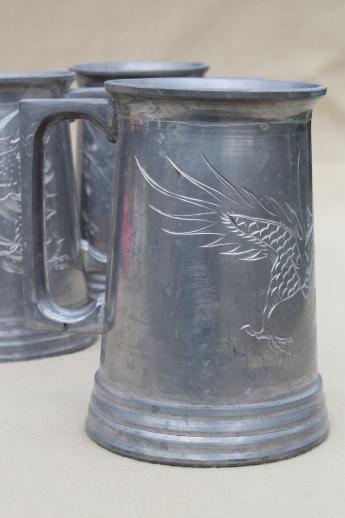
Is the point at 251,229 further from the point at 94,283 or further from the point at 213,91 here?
the point at 94,283

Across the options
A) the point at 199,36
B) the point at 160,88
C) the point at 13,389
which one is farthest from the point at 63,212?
the point at 199,36

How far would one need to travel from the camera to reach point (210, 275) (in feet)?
4.74

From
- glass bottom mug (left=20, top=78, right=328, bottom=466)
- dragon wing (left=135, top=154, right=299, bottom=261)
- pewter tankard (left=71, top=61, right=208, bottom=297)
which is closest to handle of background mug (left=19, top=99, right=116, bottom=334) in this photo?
glass bottom mug (left=20, top=78, right=328, bottom=466)

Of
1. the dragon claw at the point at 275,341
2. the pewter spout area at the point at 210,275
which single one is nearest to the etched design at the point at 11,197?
the pewter spout area at the point at 210,275

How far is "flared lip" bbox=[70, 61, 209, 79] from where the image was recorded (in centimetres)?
214

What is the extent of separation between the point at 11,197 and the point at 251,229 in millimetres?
518

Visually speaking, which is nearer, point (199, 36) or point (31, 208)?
point (31, 208)

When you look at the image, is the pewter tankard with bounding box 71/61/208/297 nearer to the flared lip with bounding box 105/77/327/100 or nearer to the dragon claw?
the flared lip with bounding box 105/77/327/100

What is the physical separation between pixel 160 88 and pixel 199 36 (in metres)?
1.74

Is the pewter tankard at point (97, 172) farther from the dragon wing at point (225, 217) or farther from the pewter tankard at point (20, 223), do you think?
the dragon wing at point (225, 217)

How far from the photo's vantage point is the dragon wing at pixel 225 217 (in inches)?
56.5

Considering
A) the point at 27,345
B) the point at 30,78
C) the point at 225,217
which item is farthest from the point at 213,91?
Result: the point at 27,345

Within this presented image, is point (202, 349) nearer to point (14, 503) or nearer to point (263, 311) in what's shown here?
point (263, 311)

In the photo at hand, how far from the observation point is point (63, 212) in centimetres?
193
